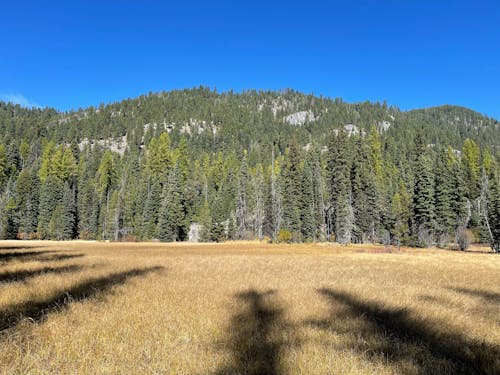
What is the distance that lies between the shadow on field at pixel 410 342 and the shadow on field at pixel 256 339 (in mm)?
1056

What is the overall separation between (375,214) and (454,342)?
74202 mm

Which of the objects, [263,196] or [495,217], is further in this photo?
[263,196]

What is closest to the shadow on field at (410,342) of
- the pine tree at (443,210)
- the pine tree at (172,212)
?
the pine tree at (172,212)

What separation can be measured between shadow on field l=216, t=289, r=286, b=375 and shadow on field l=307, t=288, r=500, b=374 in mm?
1056

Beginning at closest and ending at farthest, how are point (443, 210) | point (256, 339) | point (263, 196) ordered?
point (256, 339)
point (443, 210)
point (263, 196)

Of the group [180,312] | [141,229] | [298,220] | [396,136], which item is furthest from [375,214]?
[396,136]

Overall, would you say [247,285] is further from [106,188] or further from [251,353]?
[106,188]

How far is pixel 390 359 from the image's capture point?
16.5ft

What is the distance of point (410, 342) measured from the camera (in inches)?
231

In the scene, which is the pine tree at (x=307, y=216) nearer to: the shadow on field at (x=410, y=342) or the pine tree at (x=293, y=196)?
the pine tree at (x=293, y=196)

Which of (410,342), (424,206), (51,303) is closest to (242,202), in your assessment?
(424,206)

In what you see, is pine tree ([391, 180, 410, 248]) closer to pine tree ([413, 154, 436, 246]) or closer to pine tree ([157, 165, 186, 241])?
pine tree ([413, 154, 436, 246])

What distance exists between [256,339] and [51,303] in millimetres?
5753

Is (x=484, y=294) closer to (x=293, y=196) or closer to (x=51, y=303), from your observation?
(x=51, y=303)
